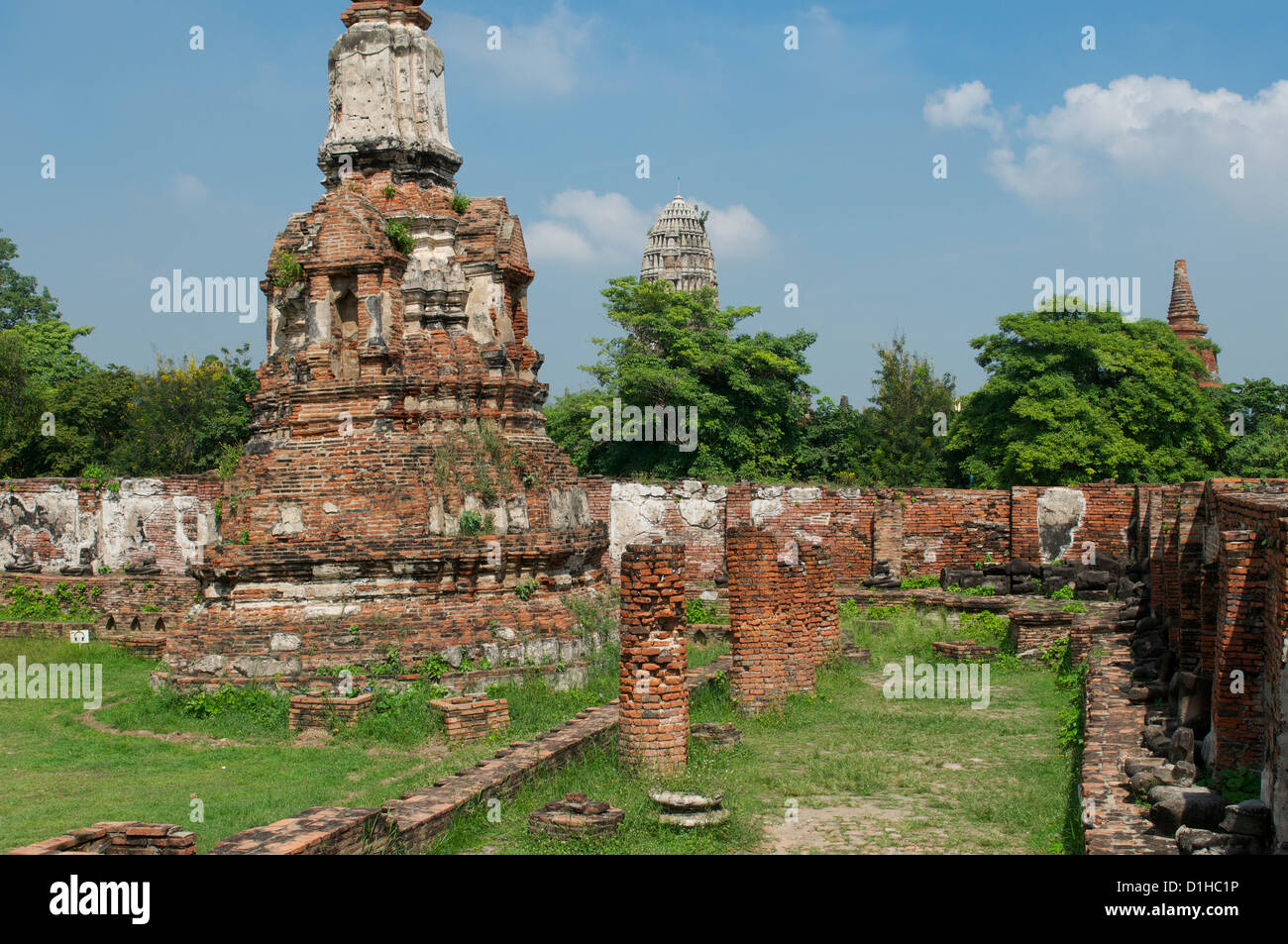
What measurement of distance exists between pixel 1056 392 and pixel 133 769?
22.3 meters

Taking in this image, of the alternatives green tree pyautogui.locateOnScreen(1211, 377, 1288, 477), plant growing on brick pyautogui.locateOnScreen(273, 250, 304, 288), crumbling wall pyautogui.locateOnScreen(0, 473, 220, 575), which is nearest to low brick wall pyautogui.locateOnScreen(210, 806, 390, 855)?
plant growing on brick pyautogui.locateOnScreen(273, 250, 304, 288)

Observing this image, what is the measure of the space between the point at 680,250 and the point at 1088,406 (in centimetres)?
3601

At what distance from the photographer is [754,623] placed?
39.0 feet

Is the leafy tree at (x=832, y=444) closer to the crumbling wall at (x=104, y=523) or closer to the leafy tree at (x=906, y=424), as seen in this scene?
the leafy tree at (x=906, y=424)

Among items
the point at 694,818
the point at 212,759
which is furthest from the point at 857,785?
the point at 212,759

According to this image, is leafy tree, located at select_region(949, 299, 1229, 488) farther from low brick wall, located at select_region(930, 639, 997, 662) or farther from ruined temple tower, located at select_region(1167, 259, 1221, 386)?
low brick wall, located at select_region(930, 639, 997, 662)

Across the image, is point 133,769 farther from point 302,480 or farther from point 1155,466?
point 1155,466

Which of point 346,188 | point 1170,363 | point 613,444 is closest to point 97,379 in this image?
point 613,444

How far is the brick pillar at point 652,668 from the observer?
30.8 feet

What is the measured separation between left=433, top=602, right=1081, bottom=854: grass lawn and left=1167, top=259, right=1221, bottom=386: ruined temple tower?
25141 mm

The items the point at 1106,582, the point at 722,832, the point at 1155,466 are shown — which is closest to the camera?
the point at 722,832

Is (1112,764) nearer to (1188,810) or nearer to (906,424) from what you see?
(1188,810)

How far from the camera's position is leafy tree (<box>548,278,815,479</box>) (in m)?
30.6

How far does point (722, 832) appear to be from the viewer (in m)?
7.81
